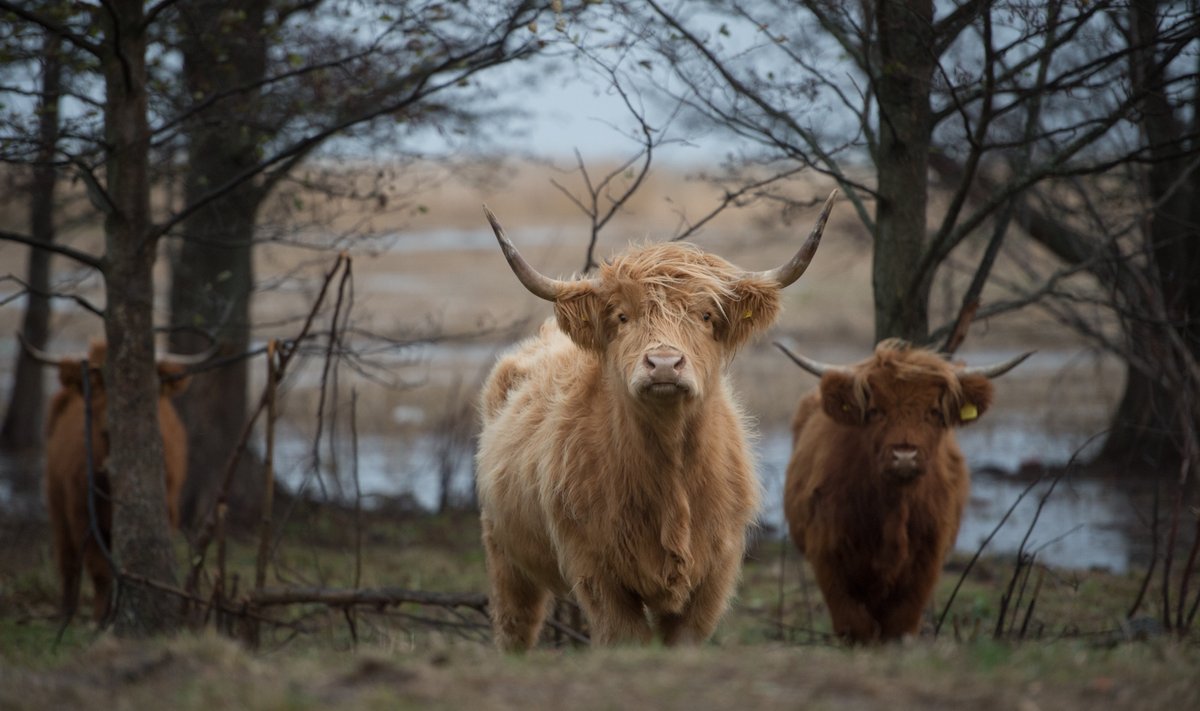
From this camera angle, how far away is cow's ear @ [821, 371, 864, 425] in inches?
275

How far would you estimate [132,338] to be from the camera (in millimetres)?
6395

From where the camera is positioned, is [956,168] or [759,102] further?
[956,168]

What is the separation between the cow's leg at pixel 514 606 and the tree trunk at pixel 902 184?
9.12 ft

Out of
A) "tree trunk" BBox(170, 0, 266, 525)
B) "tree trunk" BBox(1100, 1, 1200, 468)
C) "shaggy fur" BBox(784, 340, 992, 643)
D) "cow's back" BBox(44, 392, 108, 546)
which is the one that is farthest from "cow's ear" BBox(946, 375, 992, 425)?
"cow's back" BBox(44, 392, 108, 546)

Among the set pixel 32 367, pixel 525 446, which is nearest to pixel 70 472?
pixel 525 446

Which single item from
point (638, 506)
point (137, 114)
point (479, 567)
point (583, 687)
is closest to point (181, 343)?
point (479, 567)

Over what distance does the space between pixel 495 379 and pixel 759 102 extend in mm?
2219

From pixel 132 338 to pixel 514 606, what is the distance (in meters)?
2.51

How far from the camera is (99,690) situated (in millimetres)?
3896

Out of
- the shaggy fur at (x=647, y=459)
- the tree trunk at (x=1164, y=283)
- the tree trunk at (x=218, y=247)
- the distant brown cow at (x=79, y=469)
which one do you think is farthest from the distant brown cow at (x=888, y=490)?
the distant brown cow at (x=79, y=469)

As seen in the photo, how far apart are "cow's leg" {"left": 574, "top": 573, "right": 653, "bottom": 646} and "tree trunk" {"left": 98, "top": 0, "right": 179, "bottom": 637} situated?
2408 millimetres

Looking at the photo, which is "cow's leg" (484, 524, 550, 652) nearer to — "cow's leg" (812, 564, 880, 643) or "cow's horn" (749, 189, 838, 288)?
"cow's leg" (812, 564, 880, 643)

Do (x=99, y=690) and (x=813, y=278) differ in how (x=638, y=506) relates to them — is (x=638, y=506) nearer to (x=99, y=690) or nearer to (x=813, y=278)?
(x=99, y=690)

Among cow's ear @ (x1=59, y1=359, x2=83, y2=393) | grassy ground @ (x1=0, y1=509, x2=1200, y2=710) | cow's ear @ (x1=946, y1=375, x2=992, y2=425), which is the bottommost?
grassy ground @ (x1=0, y1=509, x2=1200, y2=710)
